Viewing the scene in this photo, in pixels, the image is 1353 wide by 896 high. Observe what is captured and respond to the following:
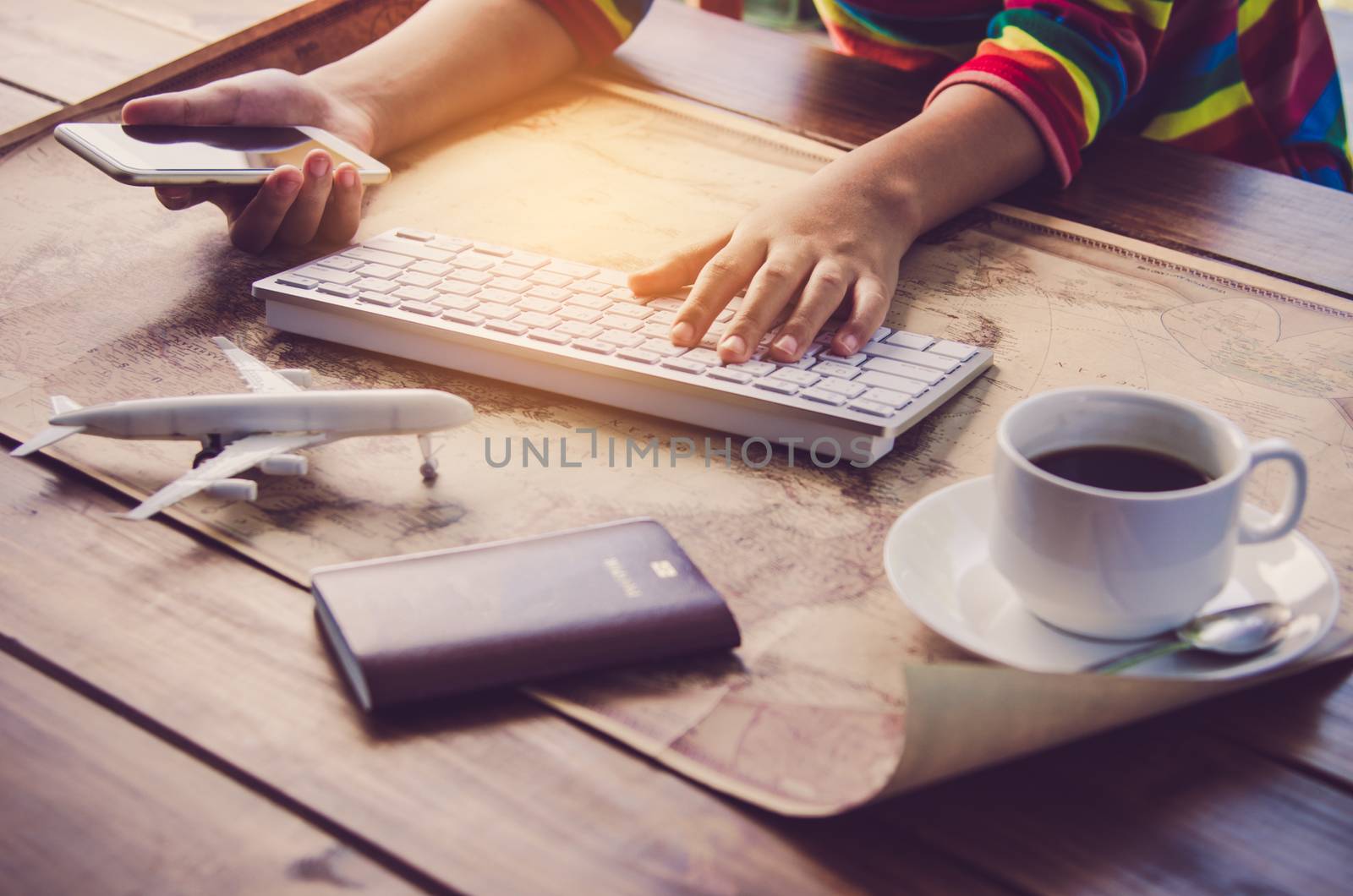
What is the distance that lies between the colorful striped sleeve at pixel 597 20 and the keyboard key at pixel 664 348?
567mm

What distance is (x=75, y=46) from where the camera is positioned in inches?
46.0

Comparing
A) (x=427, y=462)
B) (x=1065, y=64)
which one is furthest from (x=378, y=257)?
(x=1065, y=64)

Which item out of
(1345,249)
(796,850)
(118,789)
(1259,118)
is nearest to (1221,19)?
(1259,118)

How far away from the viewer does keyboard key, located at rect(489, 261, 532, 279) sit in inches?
30.0

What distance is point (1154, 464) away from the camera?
501 mm

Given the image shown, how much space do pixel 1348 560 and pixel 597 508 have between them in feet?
1.20

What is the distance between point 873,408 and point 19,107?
864 millimetres

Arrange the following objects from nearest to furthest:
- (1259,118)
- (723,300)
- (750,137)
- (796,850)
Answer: (796,850), (723,300), (750,137), (1259,118)

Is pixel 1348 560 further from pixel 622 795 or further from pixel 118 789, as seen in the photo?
pixel 118 789

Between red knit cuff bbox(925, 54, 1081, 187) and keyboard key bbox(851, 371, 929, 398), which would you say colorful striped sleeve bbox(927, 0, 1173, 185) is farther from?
keyboard key bbox(851, 371, 929, 398)

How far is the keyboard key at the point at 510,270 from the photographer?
76 cm

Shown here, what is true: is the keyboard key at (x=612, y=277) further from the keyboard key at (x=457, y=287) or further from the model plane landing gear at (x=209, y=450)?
the model plane landing gear at (x=209, y=450)

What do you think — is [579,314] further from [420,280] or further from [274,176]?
[274,176]

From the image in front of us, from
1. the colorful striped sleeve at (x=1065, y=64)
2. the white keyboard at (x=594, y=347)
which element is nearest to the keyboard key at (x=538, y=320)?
the white keyboard at (x=594, y=347)
